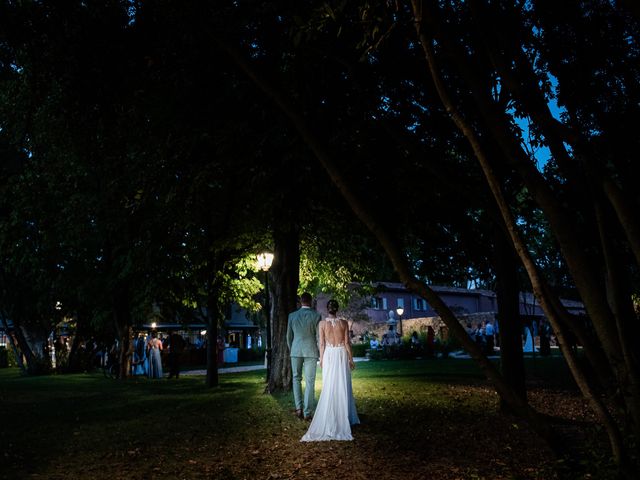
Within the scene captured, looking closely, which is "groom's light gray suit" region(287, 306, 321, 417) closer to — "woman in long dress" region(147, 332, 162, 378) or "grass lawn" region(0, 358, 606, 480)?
"grass lawn" region(0, 358, 606, 480)

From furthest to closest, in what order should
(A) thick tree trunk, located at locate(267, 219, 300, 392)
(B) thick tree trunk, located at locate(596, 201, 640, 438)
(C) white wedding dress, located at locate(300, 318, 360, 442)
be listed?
(A) thick tree trunk, located at locate(267, 219, 300, 392)
(C) white wedding dress, located at locate(300, 318, 360, 442)
(B) thick tree trunk, located at locate(596, 201, 640, 438)

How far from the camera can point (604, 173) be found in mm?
3438

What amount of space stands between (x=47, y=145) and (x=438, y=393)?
42.2ft

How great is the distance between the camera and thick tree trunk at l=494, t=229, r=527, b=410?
9531mm

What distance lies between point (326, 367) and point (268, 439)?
1420mm

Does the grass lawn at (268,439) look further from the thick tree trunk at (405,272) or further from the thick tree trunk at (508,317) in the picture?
the thick tree trunk at (405,272)

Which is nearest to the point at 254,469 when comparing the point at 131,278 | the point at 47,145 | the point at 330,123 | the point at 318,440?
the point at 318,440

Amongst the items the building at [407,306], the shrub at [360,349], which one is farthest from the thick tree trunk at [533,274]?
the building at [407,306]

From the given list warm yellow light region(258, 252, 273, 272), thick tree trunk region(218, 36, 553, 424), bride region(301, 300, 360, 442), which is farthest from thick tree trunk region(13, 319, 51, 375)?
thick tree trunk region(218, 36, 553, 424)

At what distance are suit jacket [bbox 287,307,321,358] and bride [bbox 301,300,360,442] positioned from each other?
69 centimetres

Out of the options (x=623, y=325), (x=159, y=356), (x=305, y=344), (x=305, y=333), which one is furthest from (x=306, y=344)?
(x=159, y=356)

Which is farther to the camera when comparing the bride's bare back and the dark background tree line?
the bride's bare back

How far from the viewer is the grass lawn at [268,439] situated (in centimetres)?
623

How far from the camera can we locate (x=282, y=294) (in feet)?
45.7
